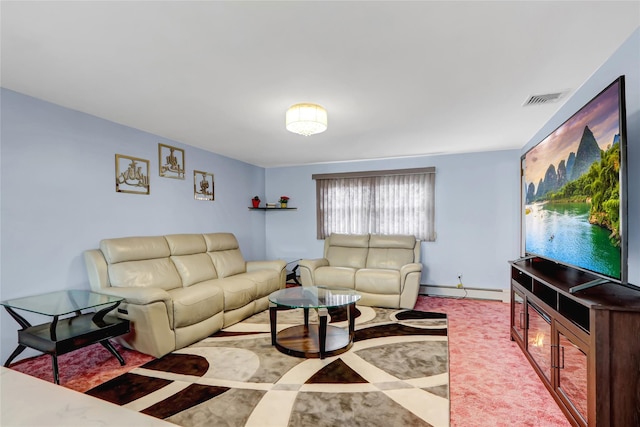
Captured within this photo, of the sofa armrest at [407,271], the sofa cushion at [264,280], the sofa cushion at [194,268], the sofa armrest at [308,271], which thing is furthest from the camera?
the sofa armrest at [308,271]

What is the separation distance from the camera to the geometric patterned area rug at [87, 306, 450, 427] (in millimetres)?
1907

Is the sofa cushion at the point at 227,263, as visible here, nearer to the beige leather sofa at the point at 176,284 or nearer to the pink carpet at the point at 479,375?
the beige leather sofa at the point at 176,284

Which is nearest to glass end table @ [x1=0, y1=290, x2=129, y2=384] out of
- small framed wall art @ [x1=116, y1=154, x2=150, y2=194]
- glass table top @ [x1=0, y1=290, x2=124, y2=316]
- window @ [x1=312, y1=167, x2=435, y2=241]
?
glass table top @ [x1=0, y1=290, x2=124, y2=316]

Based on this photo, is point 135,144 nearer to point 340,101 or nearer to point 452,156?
point 340,101

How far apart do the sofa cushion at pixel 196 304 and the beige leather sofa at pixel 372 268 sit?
5.12ft

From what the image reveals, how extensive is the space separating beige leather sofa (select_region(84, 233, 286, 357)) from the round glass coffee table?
25.0 inches

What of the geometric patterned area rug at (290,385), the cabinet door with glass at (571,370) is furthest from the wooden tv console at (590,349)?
the geometric patterned area rug at (290,385)

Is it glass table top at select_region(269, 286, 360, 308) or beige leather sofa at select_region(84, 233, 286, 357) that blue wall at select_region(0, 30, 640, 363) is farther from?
glass table top at select_region(269, 286, 360, 308)

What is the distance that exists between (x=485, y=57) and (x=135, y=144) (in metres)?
3.52

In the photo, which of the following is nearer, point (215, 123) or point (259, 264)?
point (215, 123)

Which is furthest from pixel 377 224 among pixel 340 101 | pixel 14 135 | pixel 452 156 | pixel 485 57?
pixel 14 135

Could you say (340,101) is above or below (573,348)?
above

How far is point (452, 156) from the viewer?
4.97 metres

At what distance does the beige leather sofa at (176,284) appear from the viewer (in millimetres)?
2713
